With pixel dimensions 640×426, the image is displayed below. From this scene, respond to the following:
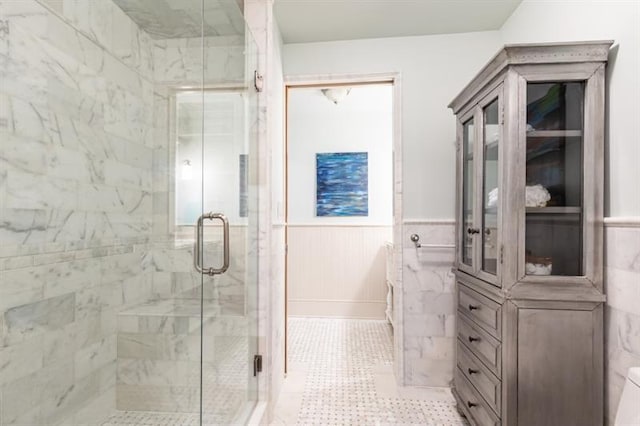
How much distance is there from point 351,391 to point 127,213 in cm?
177

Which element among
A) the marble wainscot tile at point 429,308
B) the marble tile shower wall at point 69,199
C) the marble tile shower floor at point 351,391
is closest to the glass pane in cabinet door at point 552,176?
the marble wainscot tile at point 429,308

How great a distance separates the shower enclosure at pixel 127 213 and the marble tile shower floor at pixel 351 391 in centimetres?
43

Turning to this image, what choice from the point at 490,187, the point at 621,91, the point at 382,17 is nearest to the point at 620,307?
the point at 490,187

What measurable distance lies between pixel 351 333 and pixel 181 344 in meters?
2.04

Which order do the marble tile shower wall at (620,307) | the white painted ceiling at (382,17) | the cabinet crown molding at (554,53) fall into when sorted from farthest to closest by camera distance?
the white painted ceiling at (382,17), the cabinet crown molding at (554,53), the marble tile shower wall at (620,307)

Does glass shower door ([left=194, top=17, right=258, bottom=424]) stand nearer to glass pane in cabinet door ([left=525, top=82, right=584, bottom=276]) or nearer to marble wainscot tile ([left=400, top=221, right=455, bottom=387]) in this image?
marble wainscot tile ([left=400, top=221, right=455, bottom=387])

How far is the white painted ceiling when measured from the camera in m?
2.02

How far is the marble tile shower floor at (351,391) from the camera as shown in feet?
6.47

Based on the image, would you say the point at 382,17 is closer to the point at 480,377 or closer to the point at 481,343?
the point at 481,343

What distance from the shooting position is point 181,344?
161 centimetres

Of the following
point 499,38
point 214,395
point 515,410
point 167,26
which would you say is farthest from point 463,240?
point 167,26

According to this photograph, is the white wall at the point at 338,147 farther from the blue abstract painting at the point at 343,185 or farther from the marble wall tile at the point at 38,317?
the marble wall tile at the point at 38,317

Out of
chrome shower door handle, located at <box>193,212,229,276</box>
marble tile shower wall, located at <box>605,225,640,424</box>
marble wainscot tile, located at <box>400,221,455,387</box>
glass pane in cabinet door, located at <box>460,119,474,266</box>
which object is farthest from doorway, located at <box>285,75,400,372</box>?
marble tile shower wall, located at <box>605,225,640,424</box>

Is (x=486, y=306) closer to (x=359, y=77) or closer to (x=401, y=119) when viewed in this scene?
(x=401, y=119)
